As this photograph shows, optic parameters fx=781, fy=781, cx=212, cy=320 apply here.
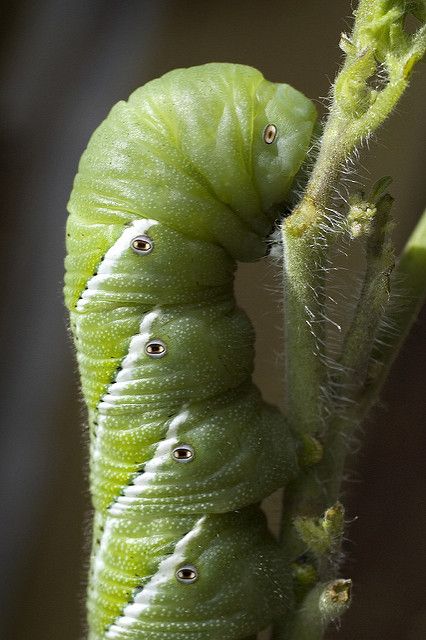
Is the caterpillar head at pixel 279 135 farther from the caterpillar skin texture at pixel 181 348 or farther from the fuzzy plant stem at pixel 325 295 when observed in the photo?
the fuzzy plant stem at pixel 325 295

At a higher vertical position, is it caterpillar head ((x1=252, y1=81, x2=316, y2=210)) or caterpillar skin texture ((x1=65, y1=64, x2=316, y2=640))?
caterpillar head ((x1=252, y1=81, x2=316, y2=210))

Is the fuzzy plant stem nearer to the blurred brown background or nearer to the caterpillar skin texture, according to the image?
the caterpillar skin texture

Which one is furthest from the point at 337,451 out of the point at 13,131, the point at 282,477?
the point at 13,131

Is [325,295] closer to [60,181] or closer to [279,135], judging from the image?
[279,135]

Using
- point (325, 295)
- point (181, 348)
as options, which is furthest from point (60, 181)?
point (325, 295)

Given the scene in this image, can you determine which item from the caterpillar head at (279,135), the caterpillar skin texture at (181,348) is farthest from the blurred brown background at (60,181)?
the caterpillar head at (279,135)

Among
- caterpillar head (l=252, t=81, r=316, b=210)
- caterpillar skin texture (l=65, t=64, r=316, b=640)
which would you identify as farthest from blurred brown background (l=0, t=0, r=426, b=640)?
caterpillar head (l=252, t=81, r=316, b=210)
